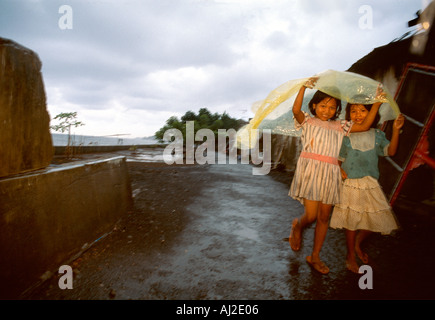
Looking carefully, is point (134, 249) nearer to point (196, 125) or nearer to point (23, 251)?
point (23, 251)

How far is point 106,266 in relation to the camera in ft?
7.55

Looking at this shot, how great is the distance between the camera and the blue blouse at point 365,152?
245cm

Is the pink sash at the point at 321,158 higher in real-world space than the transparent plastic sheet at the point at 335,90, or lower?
lower

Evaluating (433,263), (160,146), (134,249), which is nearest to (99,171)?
(134,249)

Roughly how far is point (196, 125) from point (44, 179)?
28.4 meters

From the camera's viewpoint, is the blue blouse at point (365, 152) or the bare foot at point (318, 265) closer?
the bare foot at point (318, 265)

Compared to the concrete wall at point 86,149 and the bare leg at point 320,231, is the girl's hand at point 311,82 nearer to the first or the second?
the bare leg at point 320,231

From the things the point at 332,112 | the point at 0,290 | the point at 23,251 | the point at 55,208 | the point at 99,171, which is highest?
the point at 332,112

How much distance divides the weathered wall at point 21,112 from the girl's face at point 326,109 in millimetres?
2661

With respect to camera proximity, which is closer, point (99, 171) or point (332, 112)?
point (332, 112)

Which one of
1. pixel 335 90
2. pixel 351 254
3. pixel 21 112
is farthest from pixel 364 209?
pixel 21 112

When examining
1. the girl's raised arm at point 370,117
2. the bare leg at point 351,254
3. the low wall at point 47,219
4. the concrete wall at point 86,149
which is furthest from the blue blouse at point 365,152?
the concrete wall at point 86,149

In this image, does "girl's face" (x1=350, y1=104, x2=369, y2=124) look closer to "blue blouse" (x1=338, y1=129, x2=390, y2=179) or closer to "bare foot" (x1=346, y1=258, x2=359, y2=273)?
"blue blouse" (x1=338, y1=129, x2=390, y2=179)

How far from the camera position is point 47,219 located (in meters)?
1.99
